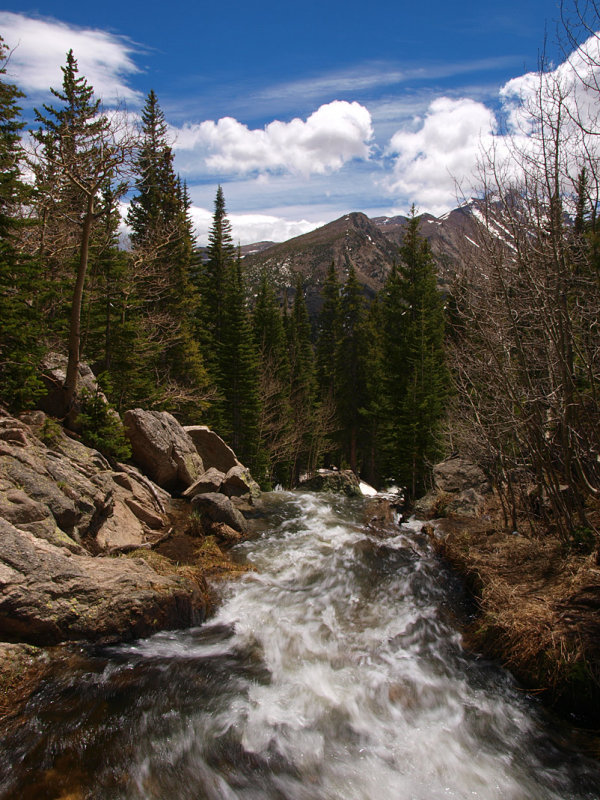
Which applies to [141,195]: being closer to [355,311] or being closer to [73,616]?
[355,311]

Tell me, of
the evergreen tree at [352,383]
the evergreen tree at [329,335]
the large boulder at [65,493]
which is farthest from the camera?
the evergreen tree at [329,335]

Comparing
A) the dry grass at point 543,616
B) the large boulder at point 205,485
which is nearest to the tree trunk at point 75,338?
the large boulder at point 205,485

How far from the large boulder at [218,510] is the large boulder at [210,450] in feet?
20.9

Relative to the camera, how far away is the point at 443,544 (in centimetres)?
990

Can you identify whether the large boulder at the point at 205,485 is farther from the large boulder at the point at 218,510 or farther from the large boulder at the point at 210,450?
the large boulder at the point at 210,450

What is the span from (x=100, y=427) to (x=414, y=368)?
707 inches

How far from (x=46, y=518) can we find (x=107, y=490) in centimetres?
263

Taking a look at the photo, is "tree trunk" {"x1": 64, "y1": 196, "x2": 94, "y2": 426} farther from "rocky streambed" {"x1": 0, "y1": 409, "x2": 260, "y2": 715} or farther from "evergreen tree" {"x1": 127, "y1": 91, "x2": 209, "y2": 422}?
"evergreen tree" {"x1": 127, "y1": 91, "x2": 209, "y2": 422}

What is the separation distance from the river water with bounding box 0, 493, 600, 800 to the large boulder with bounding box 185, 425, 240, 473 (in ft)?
35.5

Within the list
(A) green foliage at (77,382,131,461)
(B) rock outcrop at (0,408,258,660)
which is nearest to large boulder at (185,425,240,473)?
(B) rock outcrop at (0,408,258,660)

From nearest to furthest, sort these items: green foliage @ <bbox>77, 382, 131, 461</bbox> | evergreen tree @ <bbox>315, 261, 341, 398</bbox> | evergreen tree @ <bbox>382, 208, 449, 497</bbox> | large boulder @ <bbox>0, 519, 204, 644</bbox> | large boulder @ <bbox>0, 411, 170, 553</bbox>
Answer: large boulder @ <bbox>0, 519, 204, 644</bbox>, large boulder @ <bbox>0, 411, 170, 553</bbox>, green foliage @ <bbox>77, 382, 131, 461</bbox>, evergreen tree @ <bbox>382, 208, 449, 497</bbox>, evergreen tree @ <bbox>315, 261, 341, 398</bbox>

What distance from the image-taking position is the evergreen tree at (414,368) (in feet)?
69.1

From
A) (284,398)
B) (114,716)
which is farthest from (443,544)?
(284,398)

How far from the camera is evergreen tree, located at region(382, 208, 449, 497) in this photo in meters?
21.1
